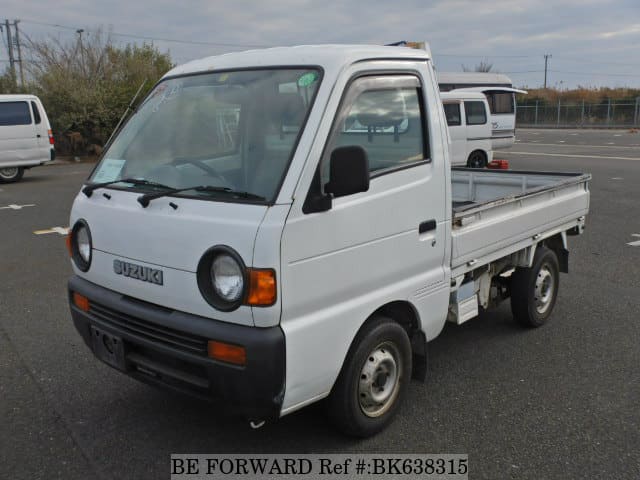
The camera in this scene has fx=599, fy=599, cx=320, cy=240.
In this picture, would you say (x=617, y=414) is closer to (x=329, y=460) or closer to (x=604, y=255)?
(x=329, y=460)

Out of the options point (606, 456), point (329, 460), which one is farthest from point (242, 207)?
point (606, 456)

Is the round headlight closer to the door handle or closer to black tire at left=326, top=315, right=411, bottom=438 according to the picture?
black tire at left=326, top=315, right=411, bottom=438

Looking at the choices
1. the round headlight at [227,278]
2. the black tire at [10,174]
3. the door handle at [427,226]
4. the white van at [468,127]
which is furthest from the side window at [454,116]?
the round headlight at [227,278]

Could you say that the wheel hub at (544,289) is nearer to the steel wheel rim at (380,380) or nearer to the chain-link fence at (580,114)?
the steel wheel rim at (380,380)

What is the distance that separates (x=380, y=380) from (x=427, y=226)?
0.91 metres

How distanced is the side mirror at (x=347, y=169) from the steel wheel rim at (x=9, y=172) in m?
15.6

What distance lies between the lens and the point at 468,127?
16.7m

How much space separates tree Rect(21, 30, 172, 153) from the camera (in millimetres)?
22656

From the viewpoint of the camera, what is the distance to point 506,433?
339 cm

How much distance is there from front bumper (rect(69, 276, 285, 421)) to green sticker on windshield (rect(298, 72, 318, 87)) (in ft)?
4.03

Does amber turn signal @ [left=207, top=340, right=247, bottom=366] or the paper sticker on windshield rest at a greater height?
the paper sticker on windshield

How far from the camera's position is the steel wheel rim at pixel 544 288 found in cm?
498

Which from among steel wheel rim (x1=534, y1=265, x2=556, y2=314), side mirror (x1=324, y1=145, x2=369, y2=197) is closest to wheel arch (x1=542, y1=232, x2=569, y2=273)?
steel wheel rim (x1=534, y1=265, x2=556, y2=314)

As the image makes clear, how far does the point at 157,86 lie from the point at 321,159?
157 cm
